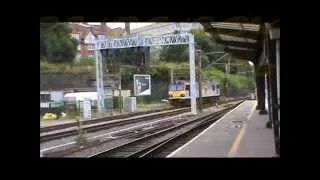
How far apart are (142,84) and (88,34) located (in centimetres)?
194

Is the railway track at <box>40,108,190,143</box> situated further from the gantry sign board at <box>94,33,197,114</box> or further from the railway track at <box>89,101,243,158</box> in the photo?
the gantry sign board at <box>94,33,197,114</box>

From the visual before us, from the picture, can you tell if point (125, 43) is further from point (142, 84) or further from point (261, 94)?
point (261, 94)

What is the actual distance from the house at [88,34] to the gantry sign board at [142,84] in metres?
1.09

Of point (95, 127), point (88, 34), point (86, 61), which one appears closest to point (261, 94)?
point (95, 127)

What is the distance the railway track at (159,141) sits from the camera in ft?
41.8

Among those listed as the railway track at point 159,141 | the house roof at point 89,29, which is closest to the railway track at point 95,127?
the railway track at point 159,141

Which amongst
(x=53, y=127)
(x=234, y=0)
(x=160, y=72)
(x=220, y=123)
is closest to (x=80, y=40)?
(x=160, y=72)

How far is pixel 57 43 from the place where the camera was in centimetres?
911

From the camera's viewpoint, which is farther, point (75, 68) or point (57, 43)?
point (75, 68)

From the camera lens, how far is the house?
8.76 meters

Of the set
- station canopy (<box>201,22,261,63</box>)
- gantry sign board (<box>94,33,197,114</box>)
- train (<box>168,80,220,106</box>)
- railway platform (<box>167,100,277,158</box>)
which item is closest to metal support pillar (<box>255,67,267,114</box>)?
station canopy (<box>201,22,261,63</box>)

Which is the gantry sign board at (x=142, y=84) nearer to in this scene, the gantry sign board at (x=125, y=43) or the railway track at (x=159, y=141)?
the gantry sign board at (x=125, y=43)

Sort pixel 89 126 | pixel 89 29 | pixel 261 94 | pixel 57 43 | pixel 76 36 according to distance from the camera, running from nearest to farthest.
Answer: pixel 89 29, pixel 57 43, pixel 76 36, pixel 89 126, pixel 261 94
